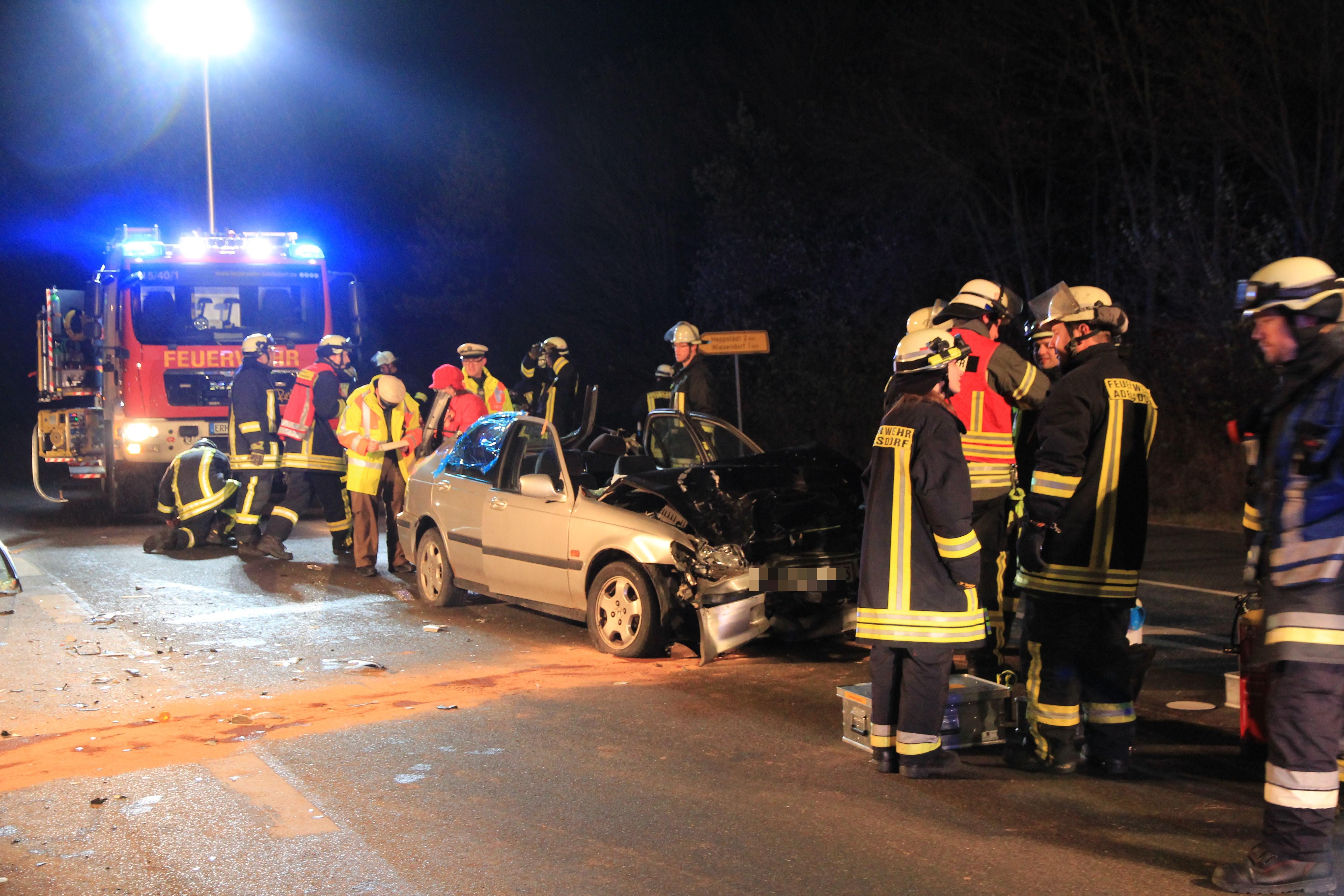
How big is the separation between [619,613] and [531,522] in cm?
106

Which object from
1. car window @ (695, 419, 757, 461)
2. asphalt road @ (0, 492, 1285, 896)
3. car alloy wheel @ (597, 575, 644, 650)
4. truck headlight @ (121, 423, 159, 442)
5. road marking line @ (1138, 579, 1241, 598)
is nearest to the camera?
asphalt road @ (0, 492, 1285, 896)

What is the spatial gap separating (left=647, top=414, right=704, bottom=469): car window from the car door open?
1171 millimetres

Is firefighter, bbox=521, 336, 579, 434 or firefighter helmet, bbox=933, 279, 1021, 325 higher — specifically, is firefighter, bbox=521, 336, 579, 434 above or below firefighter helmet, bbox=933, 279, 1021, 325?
below

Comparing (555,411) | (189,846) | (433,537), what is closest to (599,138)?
(555,411)

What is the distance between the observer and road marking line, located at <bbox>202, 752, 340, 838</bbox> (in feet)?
15.3

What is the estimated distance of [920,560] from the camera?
5008 millimetres

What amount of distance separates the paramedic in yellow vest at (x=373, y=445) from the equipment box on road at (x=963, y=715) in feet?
20.0

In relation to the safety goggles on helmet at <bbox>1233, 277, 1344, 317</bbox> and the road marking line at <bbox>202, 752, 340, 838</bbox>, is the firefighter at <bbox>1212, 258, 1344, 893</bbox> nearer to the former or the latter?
the safety goggles on helmet at <bbox>1233, 277, 1344, 317</bbox>

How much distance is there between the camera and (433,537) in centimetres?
938

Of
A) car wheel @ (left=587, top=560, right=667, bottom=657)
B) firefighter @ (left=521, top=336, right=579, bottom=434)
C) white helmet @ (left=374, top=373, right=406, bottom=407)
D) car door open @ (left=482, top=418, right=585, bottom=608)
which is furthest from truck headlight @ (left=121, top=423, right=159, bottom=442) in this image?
car wheel @ (left=587, top=560, right=667, bottom=657)

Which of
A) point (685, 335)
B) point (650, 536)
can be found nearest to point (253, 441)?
point (685, 335)

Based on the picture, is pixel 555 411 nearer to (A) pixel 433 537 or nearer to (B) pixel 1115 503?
(A) pixel 433 537

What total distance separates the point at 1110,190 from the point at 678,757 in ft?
51.6

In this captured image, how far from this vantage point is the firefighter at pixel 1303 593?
3754mm
